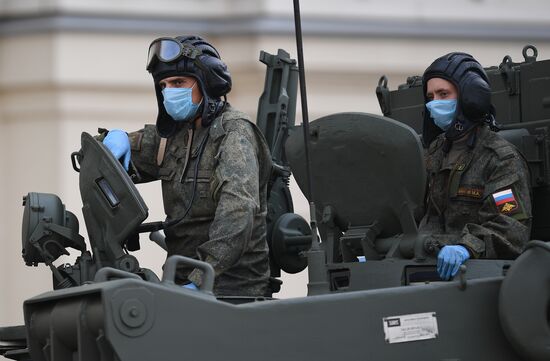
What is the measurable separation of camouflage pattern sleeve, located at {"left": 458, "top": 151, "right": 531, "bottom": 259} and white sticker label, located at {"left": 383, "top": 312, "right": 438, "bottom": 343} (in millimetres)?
665

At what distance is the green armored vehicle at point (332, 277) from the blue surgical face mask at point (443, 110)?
353 millimetres

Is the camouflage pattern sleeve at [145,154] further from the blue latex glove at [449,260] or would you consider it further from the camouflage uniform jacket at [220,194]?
the blue latex glove at [449,260]

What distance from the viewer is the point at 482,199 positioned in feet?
24.9

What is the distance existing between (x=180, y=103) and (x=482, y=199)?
1326 mm

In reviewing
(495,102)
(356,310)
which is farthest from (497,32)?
(356,310)

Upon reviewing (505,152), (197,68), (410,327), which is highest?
(197,68)

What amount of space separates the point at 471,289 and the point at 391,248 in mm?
706

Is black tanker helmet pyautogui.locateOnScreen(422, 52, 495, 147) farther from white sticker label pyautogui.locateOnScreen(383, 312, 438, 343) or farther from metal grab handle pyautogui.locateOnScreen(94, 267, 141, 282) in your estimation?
metal grab handle pyautogui.locateOnScreen(94, 267, 141, 282)

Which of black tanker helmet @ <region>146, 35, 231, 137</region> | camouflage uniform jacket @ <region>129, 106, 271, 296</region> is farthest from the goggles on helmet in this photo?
camouflage uniform jacket @ <region>129, 106, 271, 296</region>

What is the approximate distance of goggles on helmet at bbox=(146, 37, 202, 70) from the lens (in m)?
7.82

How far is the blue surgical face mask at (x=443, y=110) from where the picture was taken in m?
7.78

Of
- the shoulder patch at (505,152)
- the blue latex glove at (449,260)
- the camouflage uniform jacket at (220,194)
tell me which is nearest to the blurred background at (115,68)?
the camouflage uniform jacket at (220,194)

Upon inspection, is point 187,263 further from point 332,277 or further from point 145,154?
point 145,154

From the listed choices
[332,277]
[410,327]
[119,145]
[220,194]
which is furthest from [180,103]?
[410,327]
